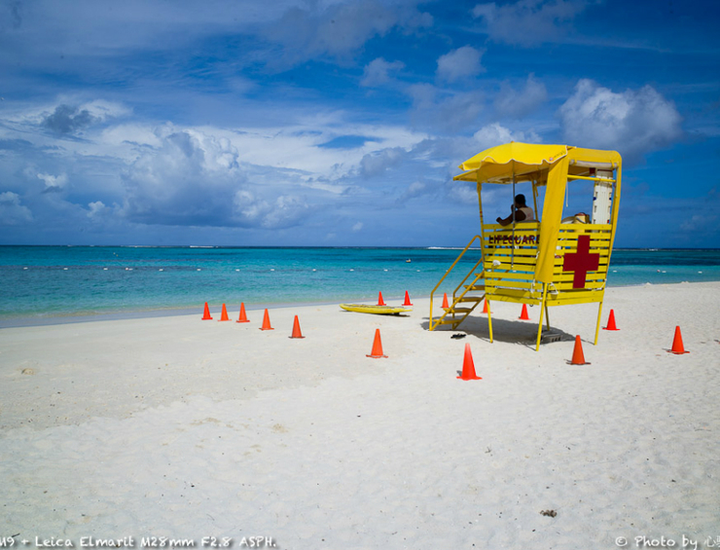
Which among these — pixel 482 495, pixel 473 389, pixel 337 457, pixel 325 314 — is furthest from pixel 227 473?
pixel 325 314

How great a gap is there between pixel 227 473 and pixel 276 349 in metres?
5.50

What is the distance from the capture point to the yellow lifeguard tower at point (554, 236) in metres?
9.38

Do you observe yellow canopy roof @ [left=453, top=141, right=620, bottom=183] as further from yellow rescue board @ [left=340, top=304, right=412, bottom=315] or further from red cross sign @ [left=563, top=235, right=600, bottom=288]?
yellow rescue board @ [left=340, top=304, right=412, bottom=315]

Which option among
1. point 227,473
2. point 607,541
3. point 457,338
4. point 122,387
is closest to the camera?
point 607,541

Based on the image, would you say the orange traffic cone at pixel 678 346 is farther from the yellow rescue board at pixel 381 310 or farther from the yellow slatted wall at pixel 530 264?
the yellow rescue board at pixel 381 310

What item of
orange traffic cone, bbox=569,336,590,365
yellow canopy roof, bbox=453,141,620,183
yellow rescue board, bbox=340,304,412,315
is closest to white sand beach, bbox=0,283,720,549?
orange traffic cone, bbox=569,336,590,365

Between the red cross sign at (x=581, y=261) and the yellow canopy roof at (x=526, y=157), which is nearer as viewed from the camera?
the yellow canopy roof at (x=526, y=157)

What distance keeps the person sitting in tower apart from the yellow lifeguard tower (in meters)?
0.18

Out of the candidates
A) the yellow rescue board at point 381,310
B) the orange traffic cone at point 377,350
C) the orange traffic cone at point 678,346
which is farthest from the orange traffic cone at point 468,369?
the yellow rescue board at point 381,310

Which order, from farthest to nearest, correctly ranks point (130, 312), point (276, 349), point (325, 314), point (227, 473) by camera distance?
point (130, 312) < point (325, 314) < point (276, 349) < point (227, 473)

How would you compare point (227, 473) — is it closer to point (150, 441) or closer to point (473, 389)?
point (150, 441)

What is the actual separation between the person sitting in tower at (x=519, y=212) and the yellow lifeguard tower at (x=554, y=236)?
0.58 ft

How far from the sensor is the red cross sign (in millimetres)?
9836

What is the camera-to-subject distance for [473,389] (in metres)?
7.31
